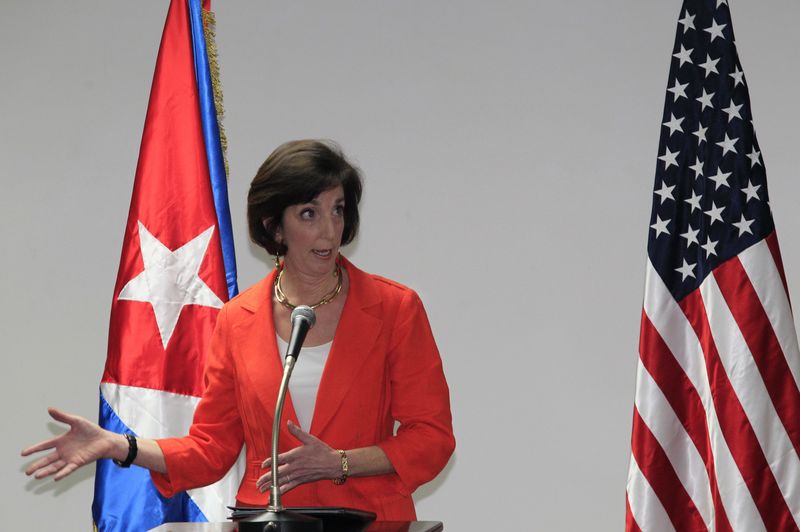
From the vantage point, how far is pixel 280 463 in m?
1.97

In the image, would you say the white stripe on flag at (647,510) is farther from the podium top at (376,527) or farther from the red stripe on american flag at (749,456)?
the podium top at (376,527)

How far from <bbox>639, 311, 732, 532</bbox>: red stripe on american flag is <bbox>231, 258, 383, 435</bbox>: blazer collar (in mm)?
1095

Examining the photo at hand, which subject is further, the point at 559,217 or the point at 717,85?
the point at 559,217

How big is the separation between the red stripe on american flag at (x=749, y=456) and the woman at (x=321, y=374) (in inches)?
43.0

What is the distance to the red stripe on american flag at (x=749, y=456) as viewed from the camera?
2.95 m

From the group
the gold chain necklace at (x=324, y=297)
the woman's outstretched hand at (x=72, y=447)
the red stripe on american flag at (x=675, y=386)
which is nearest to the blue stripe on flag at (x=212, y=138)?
the gold chain necklace at (x=324, y=297)

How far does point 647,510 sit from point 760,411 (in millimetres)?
450

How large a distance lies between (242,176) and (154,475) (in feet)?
5.76

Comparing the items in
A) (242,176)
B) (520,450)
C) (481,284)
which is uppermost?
(242,176)

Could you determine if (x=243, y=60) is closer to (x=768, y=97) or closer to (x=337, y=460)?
(x=768, y=97)

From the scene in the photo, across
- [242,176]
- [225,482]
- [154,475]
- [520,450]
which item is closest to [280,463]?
[154,475]

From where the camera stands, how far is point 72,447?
2.02m

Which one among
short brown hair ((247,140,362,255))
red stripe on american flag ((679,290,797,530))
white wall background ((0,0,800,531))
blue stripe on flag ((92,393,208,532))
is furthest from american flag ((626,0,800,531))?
blue stripe on flag ((92,393,208,532))

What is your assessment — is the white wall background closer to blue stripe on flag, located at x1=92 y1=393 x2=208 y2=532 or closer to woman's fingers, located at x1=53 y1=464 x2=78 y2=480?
blue stripe on flag, located at x1=92 y1=393 x2=208 y2=532
